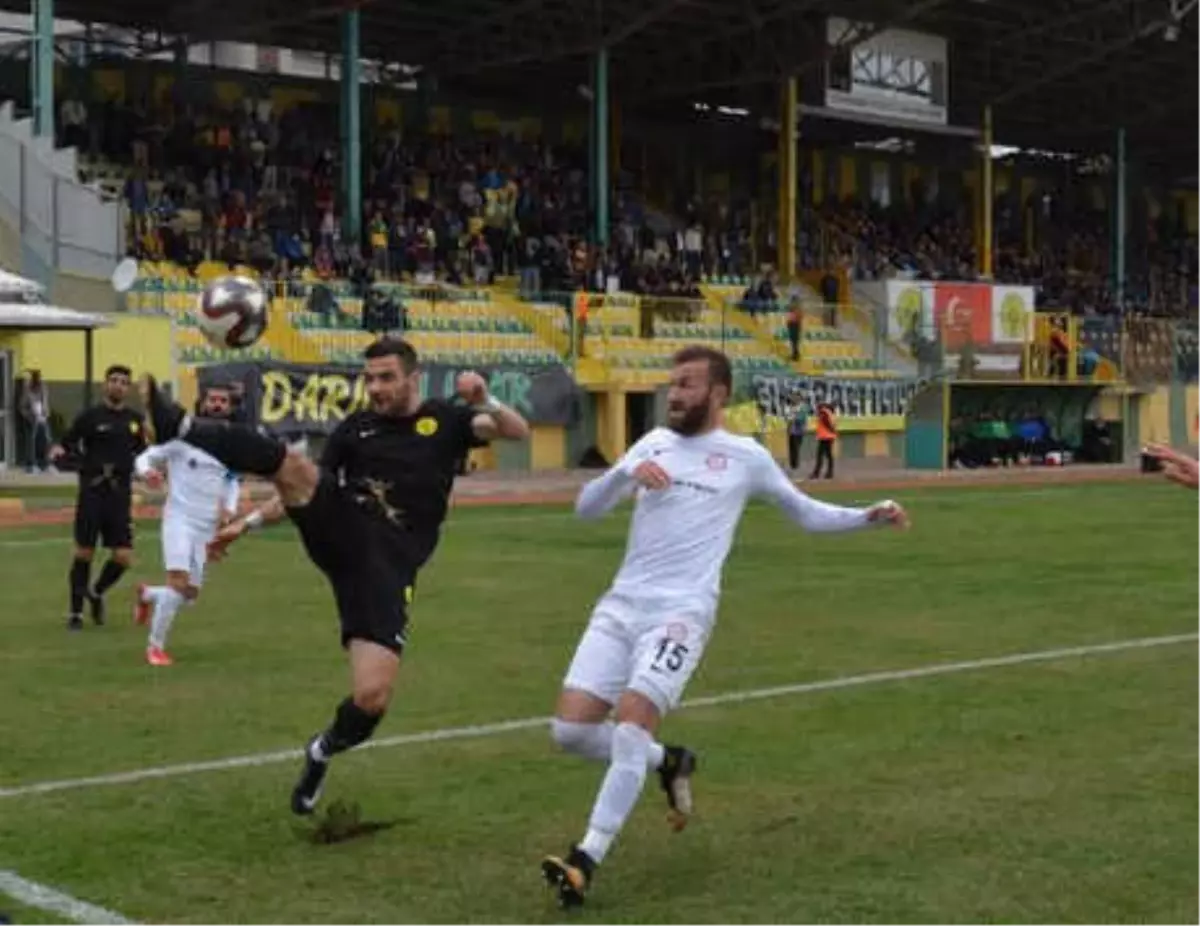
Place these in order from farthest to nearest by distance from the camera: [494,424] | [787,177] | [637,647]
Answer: [787,177] < [494,424] < [637,647]

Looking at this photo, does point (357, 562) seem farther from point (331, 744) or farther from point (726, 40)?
point (726, 40)

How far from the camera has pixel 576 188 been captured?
49.2 metres

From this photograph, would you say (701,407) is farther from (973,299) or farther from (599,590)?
(973,299)

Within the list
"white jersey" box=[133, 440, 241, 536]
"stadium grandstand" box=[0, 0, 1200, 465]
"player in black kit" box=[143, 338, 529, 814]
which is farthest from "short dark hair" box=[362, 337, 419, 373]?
"stadium grandstand" box=[0, 0, 1200, 465]

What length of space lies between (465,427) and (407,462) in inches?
11.9

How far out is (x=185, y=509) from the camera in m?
12.9

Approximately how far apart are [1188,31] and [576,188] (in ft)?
61.5

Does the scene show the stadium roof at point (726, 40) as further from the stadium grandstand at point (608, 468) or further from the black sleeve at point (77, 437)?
the black sleeve at point (77, 437)

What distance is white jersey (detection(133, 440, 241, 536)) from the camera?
1279 cm

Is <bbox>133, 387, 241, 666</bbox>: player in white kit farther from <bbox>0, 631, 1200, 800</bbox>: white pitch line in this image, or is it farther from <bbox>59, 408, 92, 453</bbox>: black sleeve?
<bbox>0, 631, 1200, 800</bbox>: white pitch line

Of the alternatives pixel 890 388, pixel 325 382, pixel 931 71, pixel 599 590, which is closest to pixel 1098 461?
pixel 890 388

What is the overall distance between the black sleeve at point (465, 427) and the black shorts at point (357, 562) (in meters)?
0.50

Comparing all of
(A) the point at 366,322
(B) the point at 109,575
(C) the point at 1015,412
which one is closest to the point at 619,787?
(B) the point at 109,575

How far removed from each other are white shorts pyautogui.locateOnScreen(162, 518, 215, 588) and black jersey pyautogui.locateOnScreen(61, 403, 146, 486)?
5.15ft
